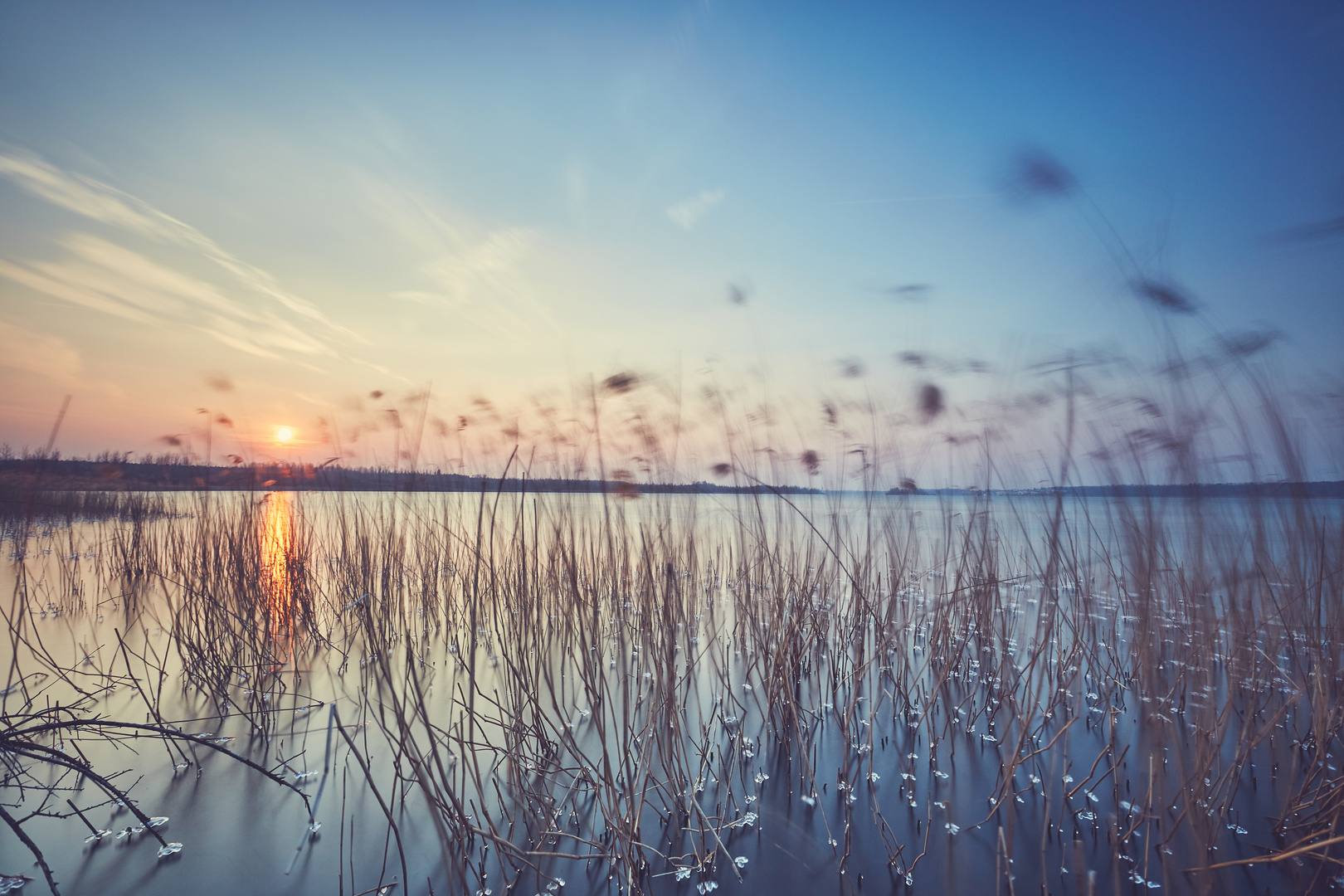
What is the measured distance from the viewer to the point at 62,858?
1835mm

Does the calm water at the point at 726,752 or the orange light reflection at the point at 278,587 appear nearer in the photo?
the calm water at the point at 726,752

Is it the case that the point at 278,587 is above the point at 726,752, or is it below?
above

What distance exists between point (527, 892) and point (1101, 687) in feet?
10.3

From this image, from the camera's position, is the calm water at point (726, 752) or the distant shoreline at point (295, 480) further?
the distant shoreline at point (295, 480)

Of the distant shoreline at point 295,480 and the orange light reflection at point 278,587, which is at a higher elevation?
the distant shoreline at point 295,480

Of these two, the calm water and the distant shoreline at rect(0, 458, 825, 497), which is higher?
the distant shoreline at rect(0, 458, 825, 497)

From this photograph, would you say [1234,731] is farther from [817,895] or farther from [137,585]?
[137,585]

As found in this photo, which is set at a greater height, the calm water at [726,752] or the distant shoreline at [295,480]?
the distant shoreline at [295,480]

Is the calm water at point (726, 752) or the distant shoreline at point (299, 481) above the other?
the distant shoreline at point (299, 481)

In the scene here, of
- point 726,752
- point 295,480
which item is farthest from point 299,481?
point 726,752

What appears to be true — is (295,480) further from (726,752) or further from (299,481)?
(726,752)

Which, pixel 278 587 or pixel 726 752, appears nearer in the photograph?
pixel 726 752

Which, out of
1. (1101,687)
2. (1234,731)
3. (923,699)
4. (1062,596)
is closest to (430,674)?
(923,699)

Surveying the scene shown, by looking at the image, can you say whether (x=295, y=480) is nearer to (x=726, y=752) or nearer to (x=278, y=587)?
(x=278, y=587)
